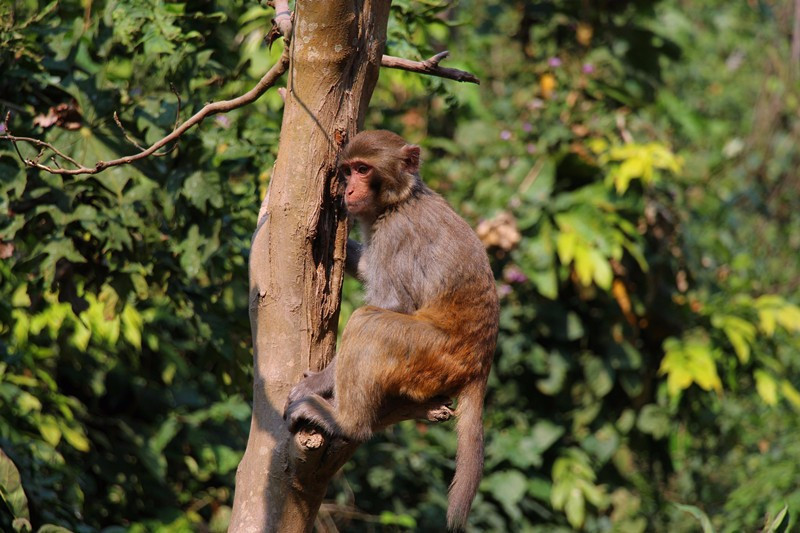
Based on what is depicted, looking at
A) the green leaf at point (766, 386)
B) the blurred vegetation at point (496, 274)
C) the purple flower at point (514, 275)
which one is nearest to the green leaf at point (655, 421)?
the blurred vegetation at point (496, 274)

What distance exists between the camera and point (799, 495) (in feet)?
21.7

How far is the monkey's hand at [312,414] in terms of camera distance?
12.0 feet

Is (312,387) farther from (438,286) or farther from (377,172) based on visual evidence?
(377,172)

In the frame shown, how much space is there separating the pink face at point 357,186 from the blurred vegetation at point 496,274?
0.88 metres

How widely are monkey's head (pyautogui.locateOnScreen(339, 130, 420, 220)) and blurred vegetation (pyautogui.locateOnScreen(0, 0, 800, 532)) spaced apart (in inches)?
25.4

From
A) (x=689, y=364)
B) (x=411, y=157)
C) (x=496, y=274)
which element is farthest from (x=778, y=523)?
(x=496, y=274)

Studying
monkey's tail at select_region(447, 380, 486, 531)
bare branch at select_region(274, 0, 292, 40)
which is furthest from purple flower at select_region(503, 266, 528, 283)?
bare branch at select_region(274, 0, 292, 40)

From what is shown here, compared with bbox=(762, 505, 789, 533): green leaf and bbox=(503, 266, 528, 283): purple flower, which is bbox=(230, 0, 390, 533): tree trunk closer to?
bbox=(762, 505, 789, 533): green leaf

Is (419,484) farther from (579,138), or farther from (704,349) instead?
(579,138)

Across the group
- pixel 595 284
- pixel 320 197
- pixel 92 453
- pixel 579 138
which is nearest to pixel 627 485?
pixel 595 284

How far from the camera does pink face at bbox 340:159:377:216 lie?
427 cm

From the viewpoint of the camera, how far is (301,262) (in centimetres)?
372

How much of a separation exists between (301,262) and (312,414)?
2.01ft

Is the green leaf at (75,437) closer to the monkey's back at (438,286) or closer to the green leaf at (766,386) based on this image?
the monkey's back at (438,286)
